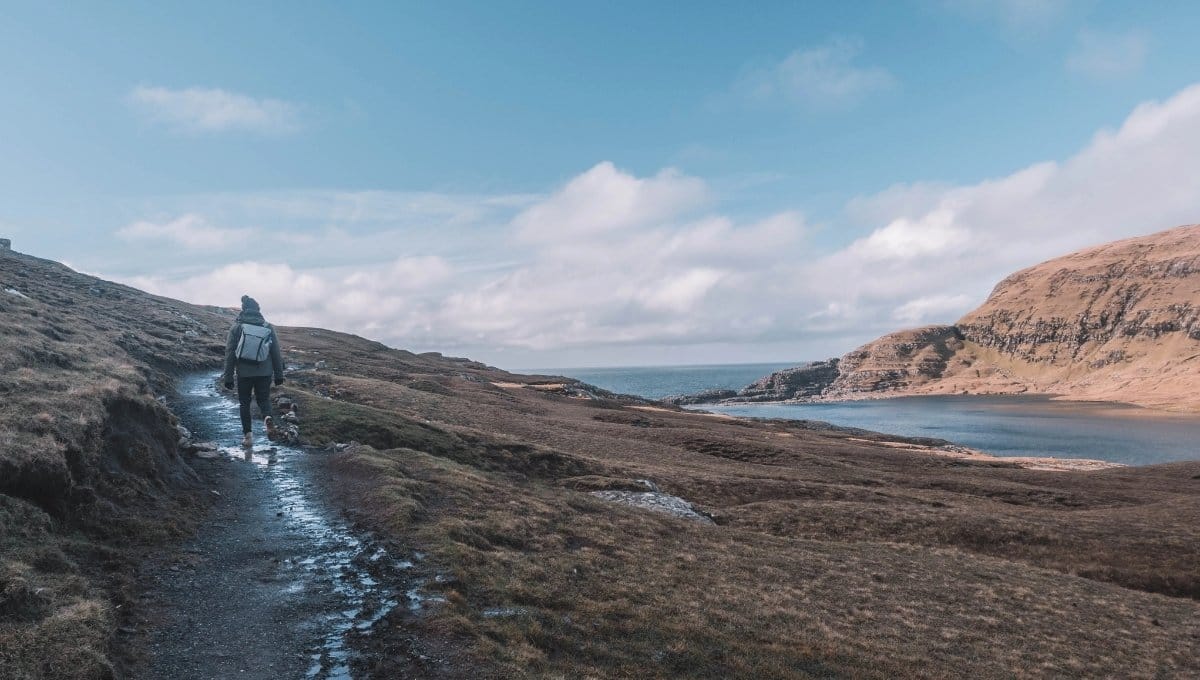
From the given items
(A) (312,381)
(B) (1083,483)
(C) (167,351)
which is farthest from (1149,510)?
(C) (167,351)

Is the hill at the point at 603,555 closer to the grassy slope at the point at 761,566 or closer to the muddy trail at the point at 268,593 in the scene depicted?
the grassy slope at the point at 761,566

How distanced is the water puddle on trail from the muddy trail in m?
0.02

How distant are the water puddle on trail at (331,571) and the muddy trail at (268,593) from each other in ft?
0.08

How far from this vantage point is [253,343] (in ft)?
73.3

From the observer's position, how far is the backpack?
22234 mm

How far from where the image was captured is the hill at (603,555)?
425 inches

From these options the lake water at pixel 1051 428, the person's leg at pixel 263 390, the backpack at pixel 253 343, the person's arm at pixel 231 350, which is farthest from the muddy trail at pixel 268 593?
the lake water at pixel 1051 428

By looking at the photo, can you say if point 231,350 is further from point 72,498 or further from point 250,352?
point 72,498

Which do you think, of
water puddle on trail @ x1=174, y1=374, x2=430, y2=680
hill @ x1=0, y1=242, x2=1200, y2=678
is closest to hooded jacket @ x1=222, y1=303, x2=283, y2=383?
hill @ x1=0, y1=242, x2=1200, y2=678

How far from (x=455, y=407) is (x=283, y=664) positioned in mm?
47107

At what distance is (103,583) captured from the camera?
35.4 feet

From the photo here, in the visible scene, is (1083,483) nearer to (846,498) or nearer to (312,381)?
(846,498)

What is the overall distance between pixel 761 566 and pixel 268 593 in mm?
15585

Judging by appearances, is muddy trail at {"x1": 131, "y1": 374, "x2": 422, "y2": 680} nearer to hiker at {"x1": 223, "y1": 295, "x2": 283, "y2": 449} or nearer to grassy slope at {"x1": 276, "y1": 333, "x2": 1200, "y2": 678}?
grassy slope at {"x1": 276, "y1": 333, "x2": 1200, "y2": 678}
